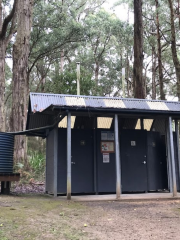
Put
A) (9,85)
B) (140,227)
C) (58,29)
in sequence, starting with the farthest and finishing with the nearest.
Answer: (9,85) → (58,29) → (140,227)

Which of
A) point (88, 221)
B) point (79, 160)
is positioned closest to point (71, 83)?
point (79, 160)

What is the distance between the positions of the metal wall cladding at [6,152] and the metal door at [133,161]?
3348mm

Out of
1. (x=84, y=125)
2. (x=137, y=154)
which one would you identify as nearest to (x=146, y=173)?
(x=137, y=154)

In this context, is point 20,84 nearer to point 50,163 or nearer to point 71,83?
point 50,163

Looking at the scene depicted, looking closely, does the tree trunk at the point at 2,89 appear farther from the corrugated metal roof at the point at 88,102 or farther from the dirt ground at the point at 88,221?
the dirt ground at the point at 88,221

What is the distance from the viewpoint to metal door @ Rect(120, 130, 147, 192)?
9.23 meters

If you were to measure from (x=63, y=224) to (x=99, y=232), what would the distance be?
0.68m

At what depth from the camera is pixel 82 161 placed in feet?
29.3

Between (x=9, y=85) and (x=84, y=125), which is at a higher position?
(x=9, y=85)

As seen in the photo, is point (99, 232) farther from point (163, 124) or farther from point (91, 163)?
point (163, 124)

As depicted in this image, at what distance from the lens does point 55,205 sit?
6547 mm

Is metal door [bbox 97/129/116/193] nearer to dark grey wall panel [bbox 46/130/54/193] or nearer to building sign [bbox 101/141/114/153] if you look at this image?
building sign [bbox 101/141/114/153]

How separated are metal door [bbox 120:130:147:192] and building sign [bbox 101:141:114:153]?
321 millimetres

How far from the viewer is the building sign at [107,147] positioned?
360 inches
